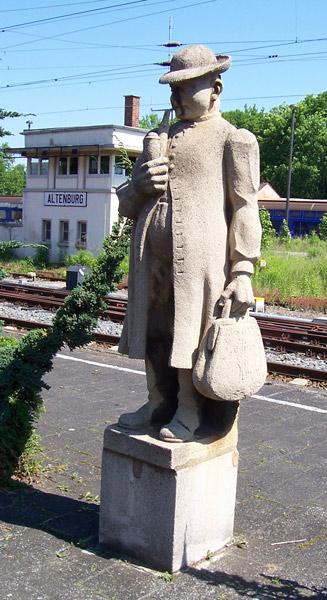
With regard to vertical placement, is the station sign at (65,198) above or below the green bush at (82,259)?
A: above

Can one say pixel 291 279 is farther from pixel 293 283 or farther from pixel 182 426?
pixel 182 426

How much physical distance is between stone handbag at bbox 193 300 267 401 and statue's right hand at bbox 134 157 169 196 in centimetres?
83

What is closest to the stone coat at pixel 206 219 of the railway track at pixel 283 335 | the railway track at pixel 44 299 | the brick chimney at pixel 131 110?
the railway track at pixel 283 335

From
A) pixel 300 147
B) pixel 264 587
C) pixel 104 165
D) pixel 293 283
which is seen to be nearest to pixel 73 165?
pixel 104 165

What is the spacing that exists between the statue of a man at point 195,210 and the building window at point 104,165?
27.3 metres

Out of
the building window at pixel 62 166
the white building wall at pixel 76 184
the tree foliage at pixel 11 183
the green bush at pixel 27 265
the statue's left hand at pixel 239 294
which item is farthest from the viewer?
the tree foliage at pixel 11 183

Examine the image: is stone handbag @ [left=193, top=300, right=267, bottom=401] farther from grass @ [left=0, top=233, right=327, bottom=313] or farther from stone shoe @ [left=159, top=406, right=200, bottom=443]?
Result: grass @ [left=0, top=233, right=327, bottom=313]

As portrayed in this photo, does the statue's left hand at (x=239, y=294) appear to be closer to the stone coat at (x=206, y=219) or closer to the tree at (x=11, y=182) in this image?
the stone coat at (x=206, y=219)

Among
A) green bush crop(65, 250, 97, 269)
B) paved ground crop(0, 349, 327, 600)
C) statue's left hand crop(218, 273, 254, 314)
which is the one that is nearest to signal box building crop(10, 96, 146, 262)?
green bush crop(65, 250, 97, 269)

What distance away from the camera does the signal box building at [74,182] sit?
30750 mm

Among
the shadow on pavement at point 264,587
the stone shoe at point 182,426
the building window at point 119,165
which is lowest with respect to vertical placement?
the shadow on pavement at point 264,587

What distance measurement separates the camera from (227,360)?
13.5 ft

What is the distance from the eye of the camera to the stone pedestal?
428 cm

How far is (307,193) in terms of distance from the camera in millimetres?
61156
